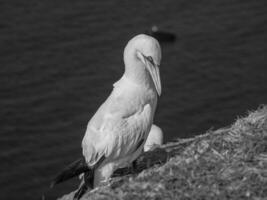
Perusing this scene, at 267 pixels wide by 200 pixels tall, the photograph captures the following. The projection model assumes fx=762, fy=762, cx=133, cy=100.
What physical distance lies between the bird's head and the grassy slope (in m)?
1.62

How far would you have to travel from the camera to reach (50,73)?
959 inches

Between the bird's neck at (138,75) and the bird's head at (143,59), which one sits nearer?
the bird's head at (143,59)

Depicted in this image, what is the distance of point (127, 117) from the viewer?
40.1 ft

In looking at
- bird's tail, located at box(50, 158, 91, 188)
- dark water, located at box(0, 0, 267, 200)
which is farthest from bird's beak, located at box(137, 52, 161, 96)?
dark water, located at box(0, 0, 267, 200)

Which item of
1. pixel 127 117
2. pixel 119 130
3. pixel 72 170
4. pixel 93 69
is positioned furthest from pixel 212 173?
pixel 93 69

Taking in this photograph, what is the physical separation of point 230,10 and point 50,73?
7.15 meters

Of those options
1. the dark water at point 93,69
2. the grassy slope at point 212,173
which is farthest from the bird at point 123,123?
the dark water at point 93,69

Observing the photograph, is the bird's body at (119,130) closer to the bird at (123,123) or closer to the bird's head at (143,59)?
the bird at (123,123)

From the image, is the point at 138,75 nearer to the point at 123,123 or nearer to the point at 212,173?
the point at 123,123

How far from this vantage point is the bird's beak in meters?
12.5

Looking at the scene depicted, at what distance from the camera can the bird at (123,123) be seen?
1197 cm

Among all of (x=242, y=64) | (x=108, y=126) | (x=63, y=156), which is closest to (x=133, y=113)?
(x=108, y=126)

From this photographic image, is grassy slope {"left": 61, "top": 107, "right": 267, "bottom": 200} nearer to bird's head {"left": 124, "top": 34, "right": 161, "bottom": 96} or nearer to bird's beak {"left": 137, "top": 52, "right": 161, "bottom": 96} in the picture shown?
bird's beak {"left": 137, "top": 52, "right": 161, "bottom": 96}

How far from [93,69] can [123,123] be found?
497 inches
